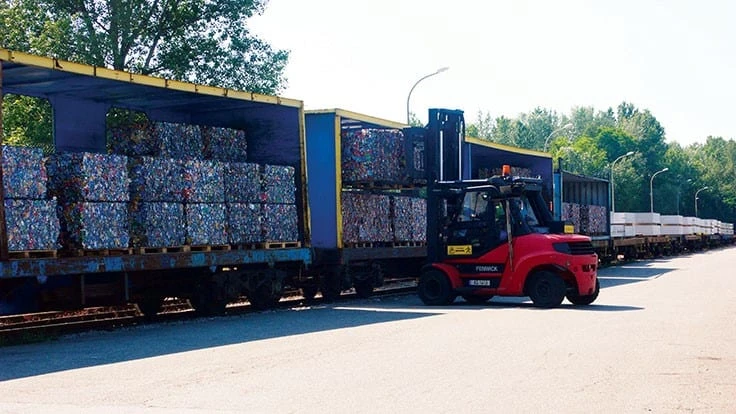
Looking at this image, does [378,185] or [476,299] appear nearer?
[476,299]

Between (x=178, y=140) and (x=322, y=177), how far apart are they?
356cm

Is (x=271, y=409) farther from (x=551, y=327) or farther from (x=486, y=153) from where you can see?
(x=486, y=153)

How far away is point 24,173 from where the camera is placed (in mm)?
12508

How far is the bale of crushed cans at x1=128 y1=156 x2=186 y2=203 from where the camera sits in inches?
576

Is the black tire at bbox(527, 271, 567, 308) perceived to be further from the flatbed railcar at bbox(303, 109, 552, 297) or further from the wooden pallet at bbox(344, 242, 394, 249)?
the wooden pallet at bbox(344, 242, 394, 249)

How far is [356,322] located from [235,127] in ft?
17.9

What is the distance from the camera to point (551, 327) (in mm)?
13367

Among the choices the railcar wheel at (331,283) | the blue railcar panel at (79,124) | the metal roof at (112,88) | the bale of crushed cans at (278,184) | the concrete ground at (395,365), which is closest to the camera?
the concrete ground at (395,365)

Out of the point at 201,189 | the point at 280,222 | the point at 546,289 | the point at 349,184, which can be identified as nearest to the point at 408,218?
the point at 349,184

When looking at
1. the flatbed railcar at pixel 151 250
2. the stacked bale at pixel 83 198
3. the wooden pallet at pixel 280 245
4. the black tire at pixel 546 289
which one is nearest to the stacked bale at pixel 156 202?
the flatbed railcar at pixel 151 250

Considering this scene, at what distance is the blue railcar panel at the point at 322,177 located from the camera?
1880 centimetres

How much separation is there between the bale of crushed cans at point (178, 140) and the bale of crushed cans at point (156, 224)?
122 cm

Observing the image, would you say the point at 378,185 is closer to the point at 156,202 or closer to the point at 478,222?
the point at 478,222

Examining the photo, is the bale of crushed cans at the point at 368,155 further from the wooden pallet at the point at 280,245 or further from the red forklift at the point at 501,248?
the wooden pallet at the point at 280,245
